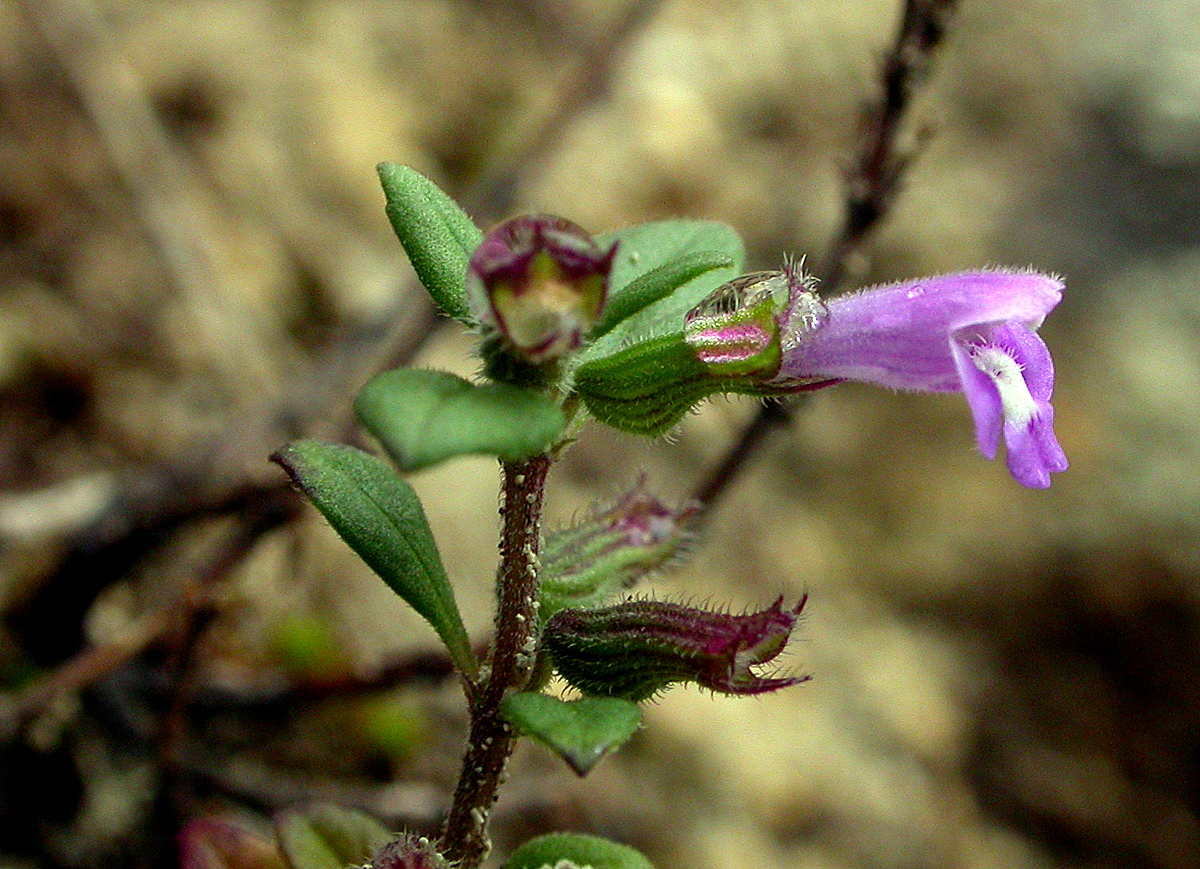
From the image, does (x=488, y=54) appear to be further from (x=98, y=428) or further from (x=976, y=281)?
(x=976, y=281)

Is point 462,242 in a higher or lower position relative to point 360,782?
higher

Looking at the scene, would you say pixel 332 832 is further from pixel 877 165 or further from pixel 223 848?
pixel 877 165

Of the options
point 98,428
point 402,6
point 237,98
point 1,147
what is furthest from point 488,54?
point 98,428

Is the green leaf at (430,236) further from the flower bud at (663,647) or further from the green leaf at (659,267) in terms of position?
the flower bud at (663,647)

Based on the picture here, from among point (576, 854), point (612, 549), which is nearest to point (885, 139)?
point (612, 549)

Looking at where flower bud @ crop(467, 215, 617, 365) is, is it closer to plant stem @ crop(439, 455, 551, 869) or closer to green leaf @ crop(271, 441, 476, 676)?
plant stem @ crop(439, 455, 551, 869)

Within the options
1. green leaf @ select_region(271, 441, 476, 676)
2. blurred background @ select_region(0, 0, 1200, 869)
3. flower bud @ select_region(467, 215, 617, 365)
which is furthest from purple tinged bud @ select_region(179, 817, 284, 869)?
flower bud @ select_region(467, 215, 617, 365)
